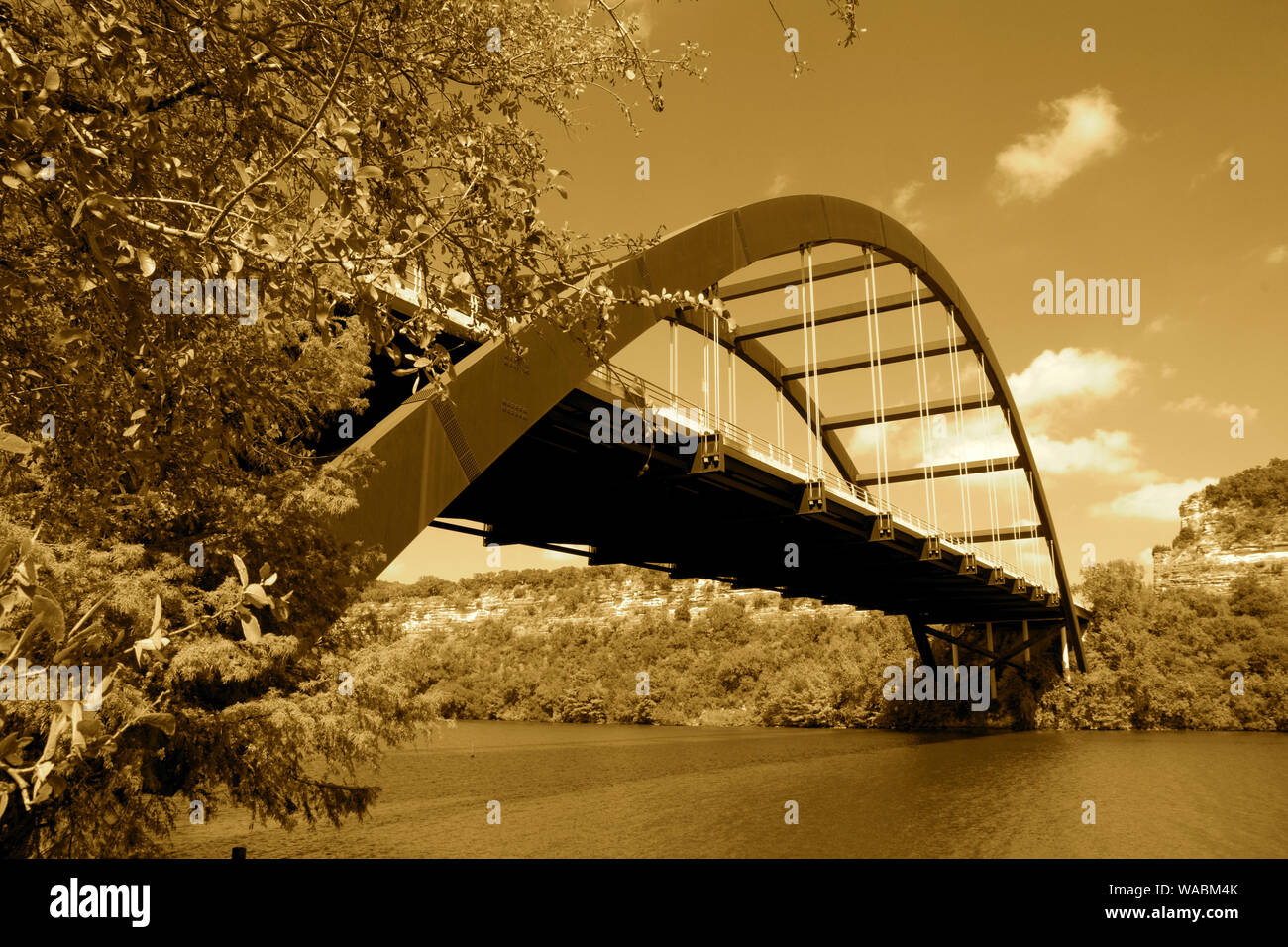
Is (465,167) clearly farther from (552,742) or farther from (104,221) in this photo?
(552,742)

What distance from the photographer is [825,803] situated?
881 inches

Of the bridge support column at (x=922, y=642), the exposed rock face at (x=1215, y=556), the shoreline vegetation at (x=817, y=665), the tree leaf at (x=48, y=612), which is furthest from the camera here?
the exposed rock face at (x=1215, y=556)

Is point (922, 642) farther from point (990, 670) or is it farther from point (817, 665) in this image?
point (817, 665)

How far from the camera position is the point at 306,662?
30.6 feet

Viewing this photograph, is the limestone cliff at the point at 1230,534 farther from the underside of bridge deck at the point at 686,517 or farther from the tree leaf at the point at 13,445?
the tree leaf at the point at 13,445

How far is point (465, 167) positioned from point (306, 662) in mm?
7030

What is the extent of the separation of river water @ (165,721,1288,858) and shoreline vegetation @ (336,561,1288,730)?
12.9 feet

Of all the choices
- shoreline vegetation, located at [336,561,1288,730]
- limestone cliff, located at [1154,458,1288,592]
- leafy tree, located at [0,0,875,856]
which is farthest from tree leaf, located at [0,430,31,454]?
limestone cliff, located at [1154,458,1288,592]

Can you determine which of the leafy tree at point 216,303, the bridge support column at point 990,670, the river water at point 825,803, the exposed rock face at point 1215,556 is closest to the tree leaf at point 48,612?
the leafy tree at point 216,303

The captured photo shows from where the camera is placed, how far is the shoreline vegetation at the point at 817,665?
43.2 m

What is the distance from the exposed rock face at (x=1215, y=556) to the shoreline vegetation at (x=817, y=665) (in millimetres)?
14229

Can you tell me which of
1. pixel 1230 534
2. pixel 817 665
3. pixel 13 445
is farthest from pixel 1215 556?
pixel 13 445

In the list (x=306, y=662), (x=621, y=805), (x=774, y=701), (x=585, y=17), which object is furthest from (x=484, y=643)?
(x=585, y=17)

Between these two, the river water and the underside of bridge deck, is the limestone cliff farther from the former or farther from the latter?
the underside of bridge deck
